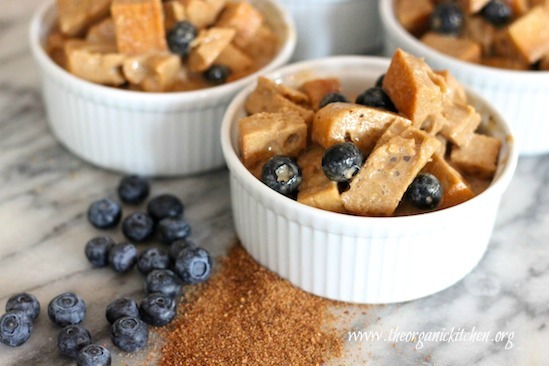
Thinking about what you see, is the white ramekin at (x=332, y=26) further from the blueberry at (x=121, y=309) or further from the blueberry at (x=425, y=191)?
the blueberry at (x=121, y=309)

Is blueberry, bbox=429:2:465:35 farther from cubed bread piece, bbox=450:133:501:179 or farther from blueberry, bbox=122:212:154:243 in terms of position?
blueberry, bbox=122:212:154:243

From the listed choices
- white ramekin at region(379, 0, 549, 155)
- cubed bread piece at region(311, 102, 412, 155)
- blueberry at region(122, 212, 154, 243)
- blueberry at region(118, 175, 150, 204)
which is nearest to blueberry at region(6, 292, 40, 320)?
blueberry at region(122, 212, 154, 243)

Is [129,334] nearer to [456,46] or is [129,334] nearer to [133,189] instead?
[133,189]

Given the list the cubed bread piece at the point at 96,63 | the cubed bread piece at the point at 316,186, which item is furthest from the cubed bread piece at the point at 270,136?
the cubed bread piece at the point at 96,63

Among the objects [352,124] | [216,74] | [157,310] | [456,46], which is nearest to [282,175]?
[352,124]

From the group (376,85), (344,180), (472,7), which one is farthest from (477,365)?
(472,7)

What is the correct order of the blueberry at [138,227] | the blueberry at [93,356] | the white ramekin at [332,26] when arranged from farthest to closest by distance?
1. the white ramekin at [332,26]
2. the blueberry at [138,227]
3. the blueberry at [93,356]
